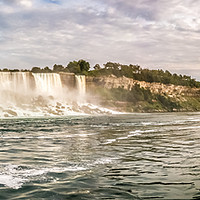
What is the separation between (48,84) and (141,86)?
64.4 meters

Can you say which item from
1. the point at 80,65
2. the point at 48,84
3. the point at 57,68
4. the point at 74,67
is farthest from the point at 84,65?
the point at 48,84

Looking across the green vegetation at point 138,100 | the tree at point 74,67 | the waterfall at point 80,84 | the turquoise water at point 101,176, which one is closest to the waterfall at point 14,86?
the waterfall at point 80,84

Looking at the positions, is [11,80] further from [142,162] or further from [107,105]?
[142,162]

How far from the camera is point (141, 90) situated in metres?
138

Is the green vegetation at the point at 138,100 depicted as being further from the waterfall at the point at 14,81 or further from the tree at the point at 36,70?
the waterfall at the point at 14,81

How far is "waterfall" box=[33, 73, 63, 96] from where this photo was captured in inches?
3383

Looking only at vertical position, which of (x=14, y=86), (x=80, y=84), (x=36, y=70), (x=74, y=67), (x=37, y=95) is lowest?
(x=37, y=95)

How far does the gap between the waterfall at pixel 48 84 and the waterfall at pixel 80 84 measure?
8438mm

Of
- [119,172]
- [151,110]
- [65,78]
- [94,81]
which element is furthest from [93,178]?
[151,110]

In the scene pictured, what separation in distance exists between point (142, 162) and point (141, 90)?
129102mm

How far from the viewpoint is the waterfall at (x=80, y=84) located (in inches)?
3969

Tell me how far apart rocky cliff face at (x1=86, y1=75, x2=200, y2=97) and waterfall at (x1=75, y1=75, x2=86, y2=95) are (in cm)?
559

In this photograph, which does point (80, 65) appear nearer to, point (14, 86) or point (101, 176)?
point (14, 86)

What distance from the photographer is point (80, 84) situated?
102 m
